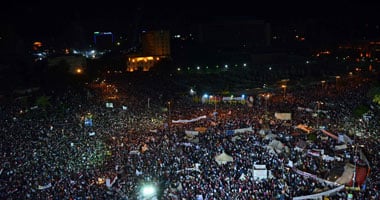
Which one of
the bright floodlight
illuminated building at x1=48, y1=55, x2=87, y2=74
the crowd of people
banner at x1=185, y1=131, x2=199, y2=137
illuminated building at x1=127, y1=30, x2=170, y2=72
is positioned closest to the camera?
the crowd of people

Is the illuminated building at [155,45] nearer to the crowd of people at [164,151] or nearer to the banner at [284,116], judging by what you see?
the crowd of people at [164,151]

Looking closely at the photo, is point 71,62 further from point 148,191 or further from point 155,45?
point 148,191

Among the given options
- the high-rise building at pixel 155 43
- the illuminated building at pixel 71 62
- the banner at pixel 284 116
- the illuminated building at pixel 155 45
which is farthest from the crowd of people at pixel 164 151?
the high-rise building at pixel 155 43

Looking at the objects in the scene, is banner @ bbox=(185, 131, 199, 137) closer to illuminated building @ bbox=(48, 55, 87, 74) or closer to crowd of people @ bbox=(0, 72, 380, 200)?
crowd of people @ bbox=(0, 72, 380, 200)

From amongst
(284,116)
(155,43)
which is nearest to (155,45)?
(155,43)

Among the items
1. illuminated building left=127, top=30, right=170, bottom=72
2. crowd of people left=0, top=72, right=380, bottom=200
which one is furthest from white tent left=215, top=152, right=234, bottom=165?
illuminated building left=127, top=30, right=170, bottom=72
